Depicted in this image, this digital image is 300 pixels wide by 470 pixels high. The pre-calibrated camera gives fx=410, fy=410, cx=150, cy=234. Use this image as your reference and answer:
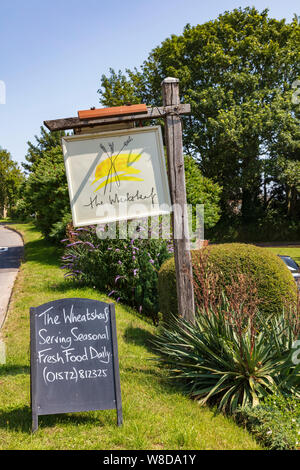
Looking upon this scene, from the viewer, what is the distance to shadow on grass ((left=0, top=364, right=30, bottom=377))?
5158 millimetres

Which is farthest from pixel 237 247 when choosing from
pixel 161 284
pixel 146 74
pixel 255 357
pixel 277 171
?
pixel 146 74

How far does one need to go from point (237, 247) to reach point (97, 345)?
3.24m

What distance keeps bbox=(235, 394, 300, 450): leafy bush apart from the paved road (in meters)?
5.39

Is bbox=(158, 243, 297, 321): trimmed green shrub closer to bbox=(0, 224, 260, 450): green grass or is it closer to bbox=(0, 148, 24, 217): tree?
bbox=(0, 224, 260, 450): green grass

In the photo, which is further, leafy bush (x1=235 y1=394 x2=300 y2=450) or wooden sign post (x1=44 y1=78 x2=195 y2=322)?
wooden sign post (x1=44 y1=78 x2=195 y2=322)

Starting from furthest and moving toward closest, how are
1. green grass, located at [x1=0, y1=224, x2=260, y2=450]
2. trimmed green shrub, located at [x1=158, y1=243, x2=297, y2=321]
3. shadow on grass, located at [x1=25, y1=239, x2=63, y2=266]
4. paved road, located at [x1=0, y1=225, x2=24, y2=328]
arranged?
1. shadow on grass, located at [x1=25, y1=239, x2=63, y2=266]
2. paved road, located at [x1=0, y1=225, x2=24, y2=328]
3. trimmed green shrub, located at [x1=158, y1=243, x2=297, y2=321]
4. green grass, located at [x1=0, y1=224, x2=260, y2=450]

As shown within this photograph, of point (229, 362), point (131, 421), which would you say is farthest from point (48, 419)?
Result: point (229, 362)

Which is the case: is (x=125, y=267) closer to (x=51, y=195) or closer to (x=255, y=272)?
(x=255, y=272)

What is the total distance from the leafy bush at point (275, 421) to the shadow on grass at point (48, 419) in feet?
4.30

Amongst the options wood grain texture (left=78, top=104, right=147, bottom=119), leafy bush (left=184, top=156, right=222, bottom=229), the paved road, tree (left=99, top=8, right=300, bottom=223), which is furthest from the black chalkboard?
tree (left=99, top=8, right=300, bottom=223)

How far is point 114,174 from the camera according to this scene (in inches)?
191

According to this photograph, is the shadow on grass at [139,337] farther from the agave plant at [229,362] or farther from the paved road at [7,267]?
the paved road at [7,267]

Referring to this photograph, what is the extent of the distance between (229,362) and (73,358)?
1713 millimetres

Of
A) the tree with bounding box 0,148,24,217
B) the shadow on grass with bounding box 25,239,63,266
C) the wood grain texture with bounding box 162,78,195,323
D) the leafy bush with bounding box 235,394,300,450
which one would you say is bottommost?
the leafy bush with bounding box 235,394,300,450
